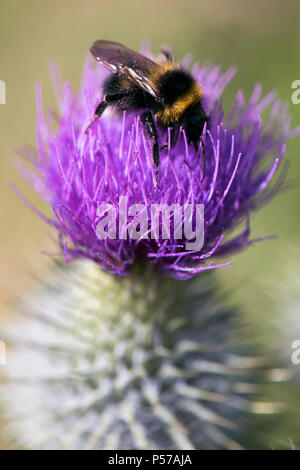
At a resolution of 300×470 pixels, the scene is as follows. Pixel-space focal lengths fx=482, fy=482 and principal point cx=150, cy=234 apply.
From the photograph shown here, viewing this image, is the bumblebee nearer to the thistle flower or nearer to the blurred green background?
the thistle flower

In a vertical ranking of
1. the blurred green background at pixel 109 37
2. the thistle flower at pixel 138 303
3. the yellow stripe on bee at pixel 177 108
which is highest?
the blurred green background at pixel 109 37

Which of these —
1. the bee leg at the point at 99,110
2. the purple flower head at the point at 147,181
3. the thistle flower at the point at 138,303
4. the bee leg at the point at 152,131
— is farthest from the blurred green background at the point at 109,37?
the bee leg at the point at 152,131

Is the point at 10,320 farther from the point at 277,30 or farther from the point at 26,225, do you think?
the point at 277,30

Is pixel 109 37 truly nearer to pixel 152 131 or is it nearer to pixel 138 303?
pixel 152 131

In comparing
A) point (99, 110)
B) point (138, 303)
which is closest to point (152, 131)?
point (99, 110)

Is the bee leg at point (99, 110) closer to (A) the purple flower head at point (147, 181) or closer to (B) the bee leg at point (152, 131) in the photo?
(A) the purple flower head at point (147, 181)

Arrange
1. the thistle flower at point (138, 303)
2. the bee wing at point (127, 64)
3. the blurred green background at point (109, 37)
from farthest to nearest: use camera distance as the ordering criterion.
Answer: the blurred green background at point (109, 37)
the thistle flower at point (138, 303)
the bee wing at point (127, 64)

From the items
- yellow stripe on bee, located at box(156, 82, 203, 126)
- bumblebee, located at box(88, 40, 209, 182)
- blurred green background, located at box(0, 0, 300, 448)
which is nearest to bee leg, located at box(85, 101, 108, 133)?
bumblebee, located at box(88, 40, 209, 182)
